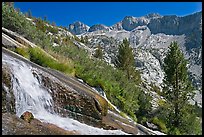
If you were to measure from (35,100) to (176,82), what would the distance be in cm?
2199

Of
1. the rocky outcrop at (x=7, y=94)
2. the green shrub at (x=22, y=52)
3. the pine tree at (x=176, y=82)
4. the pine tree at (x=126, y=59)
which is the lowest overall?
the rocky outcrop at (x=7, y=94)

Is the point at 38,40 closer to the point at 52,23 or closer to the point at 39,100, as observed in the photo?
the point at 39,100

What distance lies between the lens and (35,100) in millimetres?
9664

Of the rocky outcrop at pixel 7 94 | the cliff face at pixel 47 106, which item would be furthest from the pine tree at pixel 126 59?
the rocky outcrop at pixel 7 94

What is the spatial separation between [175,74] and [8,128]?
A: 24.6 meters

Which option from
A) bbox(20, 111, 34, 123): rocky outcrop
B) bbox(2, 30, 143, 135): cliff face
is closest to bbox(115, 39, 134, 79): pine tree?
bbox(2, 30, 143, 135): cliff face

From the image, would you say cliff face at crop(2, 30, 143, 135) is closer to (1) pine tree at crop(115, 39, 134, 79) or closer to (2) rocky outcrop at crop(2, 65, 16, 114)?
(2) rocky outcrop at crop(2, 65, 16, 114)

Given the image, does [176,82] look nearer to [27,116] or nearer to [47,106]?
[47,106]

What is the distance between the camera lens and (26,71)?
10.8 metres

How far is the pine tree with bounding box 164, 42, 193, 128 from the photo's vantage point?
29.1m

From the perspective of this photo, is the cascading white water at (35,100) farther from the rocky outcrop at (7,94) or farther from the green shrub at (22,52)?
the green shrub at (22,52)

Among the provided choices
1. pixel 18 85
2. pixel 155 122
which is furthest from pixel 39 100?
pixel 155 122

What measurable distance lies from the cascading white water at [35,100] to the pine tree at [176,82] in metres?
19.3

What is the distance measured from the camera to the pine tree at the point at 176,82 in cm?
2906
